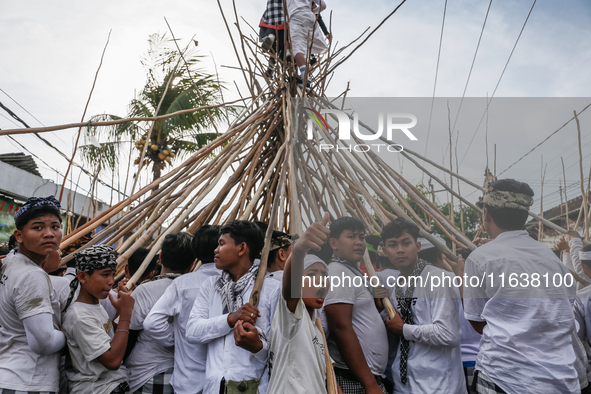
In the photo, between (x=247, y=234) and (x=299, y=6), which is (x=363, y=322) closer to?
(x=247, y=234)

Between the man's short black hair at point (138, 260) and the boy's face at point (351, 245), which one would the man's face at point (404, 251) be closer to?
the boy's face at point (351, 245)

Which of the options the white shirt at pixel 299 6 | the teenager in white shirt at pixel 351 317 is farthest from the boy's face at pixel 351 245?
the white shirt at pixel 299 6

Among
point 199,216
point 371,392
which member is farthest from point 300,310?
point 199,216

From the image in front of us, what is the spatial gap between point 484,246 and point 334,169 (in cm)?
101

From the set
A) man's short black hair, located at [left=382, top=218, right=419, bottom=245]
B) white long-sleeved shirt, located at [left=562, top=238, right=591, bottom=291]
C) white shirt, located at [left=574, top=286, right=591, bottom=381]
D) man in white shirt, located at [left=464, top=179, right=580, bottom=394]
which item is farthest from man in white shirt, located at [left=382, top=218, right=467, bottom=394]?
white long-sleeved shirt, located at [left=562, top=238, right=591, bottom=291]

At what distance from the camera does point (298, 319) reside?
1.23 metres

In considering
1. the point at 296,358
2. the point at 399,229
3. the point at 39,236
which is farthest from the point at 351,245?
the point at 39,236

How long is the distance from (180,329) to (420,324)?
0.91 metres

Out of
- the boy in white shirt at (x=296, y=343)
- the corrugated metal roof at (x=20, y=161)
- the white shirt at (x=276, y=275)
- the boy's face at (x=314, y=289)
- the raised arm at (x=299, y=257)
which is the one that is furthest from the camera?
the corrugated metal roof at (x=20, y=161)

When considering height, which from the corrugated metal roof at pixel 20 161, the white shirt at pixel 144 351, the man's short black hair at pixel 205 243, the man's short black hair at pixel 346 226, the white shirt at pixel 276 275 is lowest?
the white shirt at pixel 144 351

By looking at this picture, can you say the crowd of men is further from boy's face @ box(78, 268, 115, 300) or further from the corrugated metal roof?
the corrugated metal roof

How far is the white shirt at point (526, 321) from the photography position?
126 centimetres

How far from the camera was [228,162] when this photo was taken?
2.16 metres

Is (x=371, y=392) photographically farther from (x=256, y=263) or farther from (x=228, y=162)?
(x=228, y=162)
